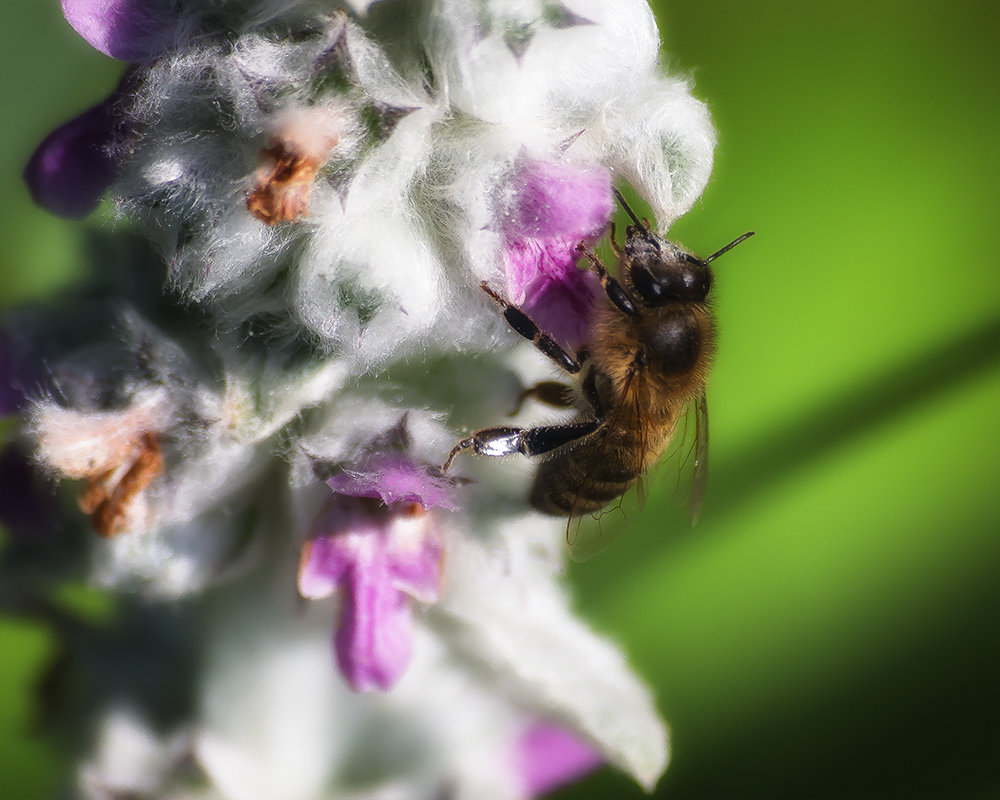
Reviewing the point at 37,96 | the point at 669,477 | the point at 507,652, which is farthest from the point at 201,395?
the point at 37,96

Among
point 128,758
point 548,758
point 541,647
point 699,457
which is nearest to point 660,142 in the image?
point 699,457

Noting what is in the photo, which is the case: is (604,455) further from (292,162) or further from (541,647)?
(292,162)

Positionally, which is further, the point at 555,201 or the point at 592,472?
the point at 592,472

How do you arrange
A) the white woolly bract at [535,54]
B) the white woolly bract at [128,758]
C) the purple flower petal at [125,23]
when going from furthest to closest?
the white woolly bract at [128,758] → the purple flower petal at [125,23] → the white woolly bract at [535,54]

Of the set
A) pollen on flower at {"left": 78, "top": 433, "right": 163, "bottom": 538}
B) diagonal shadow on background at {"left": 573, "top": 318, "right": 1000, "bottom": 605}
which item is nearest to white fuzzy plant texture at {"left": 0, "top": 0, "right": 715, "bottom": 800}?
pollen on flower at {"left": 78, "top": 433, "right": 163, "bottom": 538}

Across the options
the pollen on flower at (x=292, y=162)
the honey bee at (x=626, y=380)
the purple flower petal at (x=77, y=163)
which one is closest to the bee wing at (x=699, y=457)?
the honey bee at (x=626, y=380)

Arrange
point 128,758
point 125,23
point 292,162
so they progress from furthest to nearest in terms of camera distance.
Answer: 1. point 128,758
2. point 125,23
3. point 292,162

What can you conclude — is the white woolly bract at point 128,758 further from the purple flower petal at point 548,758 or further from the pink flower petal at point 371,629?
the purple flower petal at point 548,758

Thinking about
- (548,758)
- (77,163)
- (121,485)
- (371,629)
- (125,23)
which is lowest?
(548,758)
